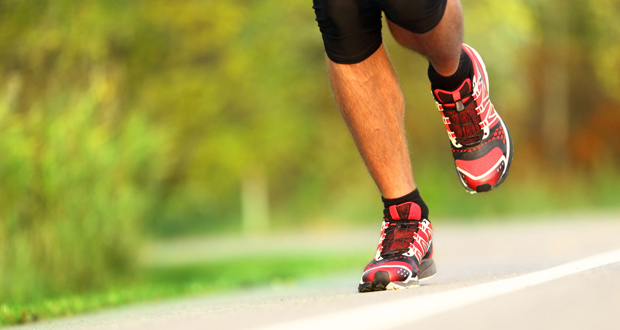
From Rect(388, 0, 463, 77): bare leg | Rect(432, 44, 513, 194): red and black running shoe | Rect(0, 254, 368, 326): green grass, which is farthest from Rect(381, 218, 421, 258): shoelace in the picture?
Rect(0, 254, 368, 326): green grass

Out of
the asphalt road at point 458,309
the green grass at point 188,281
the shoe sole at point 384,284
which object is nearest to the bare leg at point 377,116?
the shoe sole at point 384,284

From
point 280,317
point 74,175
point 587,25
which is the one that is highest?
point 587,25

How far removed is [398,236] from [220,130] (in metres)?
13.8

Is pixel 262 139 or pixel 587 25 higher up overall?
pixel 587 25

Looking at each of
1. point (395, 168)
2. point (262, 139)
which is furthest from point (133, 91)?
point (395, 168)

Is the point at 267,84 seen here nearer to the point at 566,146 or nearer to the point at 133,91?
the point at 133,91

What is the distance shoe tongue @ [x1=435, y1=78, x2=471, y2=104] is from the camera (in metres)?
2.85

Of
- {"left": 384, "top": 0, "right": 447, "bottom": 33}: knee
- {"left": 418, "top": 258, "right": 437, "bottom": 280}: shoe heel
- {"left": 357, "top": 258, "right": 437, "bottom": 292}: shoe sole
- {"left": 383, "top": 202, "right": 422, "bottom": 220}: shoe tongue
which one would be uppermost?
{"left": 384, "top": 0, "right": 447, "bottom": 33}: knee

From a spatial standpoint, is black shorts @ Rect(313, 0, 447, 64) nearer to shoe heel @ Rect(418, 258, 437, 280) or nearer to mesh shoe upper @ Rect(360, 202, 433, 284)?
mesh shoe upper @ Rect(360, 202, 433, 284)

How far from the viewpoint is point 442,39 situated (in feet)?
8.67

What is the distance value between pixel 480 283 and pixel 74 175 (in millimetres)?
5390

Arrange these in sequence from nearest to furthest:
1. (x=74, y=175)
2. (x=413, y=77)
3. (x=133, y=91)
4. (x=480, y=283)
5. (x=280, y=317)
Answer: (x=280, y=317) → (x=480, y=283) → (x=74, y=175) → (x=133, y=91) → (x=413, y=77)

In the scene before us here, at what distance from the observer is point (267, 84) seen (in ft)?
58.7

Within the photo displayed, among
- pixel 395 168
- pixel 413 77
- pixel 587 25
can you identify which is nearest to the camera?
pixel 395 168
